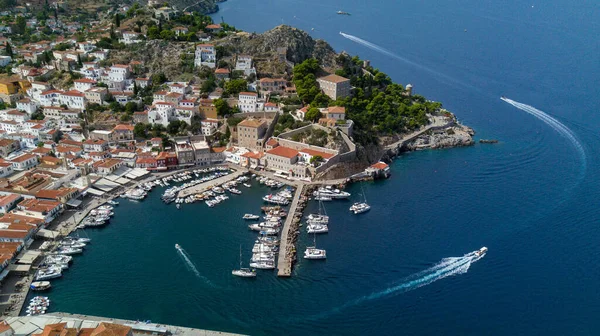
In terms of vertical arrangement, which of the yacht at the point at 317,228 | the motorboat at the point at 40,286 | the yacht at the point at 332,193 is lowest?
the motorboat at the point at 40,286

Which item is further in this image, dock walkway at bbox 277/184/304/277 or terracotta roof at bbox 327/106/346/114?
terracotta roof at bbox 327/106/346/114

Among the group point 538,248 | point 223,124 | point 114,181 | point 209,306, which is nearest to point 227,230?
point 209,306

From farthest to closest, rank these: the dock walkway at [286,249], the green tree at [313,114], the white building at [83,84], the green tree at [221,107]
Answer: the white building at [83,84], the green tree at [221,107], the green tree at [313,114], the dock walkway at [286,249]

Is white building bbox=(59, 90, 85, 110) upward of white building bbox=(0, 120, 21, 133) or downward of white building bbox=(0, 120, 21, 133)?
upward

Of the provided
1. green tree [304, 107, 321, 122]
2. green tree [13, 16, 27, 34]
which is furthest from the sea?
green tree [13, 16, 27, 34]

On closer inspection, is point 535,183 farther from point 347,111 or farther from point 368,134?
point 347,111

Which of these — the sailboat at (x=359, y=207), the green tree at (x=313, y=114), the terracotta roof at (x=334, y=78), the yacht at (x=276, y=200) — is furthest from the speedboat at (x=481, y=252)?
the terracotta roof at (x=334, y=78)

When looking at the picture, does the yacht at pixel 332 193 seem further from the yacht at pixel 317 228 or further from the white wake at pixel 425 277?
the white wake at pixel 425 277

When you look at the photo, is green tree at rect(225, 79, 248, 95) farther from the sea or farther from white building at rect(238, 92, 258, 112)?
the sea
